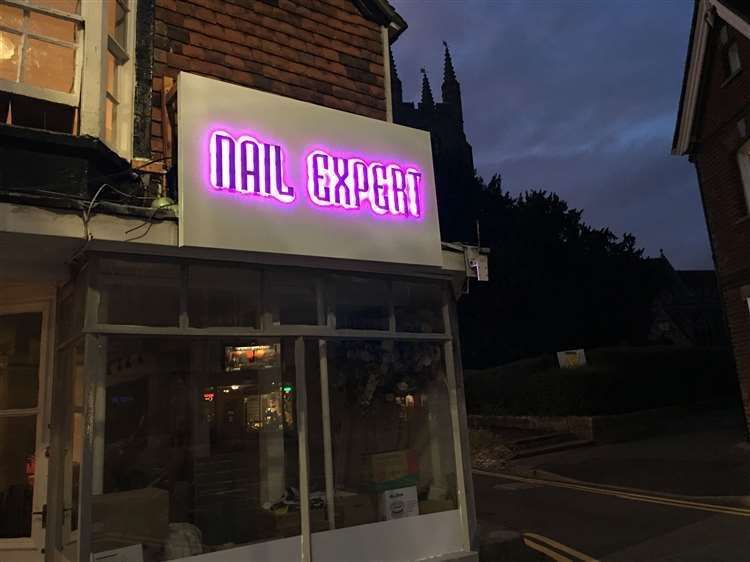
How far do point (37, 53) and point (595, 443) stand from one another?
16289 millimetres

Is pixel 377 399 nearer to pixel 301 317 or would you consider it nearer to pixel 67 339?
pixel 301 317

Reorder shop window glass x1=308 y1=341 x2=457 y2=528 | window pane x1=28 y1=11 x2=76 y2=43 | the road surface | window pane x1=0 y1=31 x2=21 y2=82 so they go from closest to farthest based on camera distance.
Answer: window pane x1=0 y1=31 x2=21 y2=82 < window pane x1=28 y1=11 x2=76 y2=43 < shop window glass x1=308 y1=341 x2=457 y2=528 < the road surface

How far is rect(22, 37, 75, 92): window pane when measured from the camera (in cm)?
493

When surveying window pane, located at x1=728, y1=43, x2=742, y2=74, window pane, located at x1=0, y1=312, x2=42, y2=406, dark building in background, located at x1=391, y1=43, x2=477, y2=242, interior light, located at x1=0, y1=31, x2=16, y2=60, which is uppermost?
dark building in background, located at x1=391, y1=43, x2=477, y2=242

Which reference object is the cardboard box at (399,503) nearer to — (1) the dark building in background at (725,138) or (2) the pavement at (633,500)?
(2) the pavement at (633,500)

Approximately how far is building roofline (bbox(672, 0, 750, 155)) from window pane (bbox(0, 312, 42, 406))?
48.9 ft

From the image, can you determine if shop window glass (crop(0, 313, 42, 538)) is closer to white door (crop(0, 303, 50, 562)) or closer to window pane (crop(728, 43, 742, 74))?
white door (crop(0, 303, 50, 562))

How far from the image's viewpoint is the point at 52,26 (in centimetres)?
511

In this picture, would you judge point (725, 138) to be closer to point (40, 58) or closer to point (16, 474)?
point (40, 58)

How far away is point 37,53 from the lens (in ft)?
16.4

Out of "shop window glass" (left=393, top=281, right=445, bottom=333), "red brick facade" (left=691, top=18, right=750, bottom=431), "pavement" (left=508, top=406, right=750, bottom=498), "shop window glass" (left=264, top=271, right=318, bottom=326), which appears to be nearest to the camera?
"shop window glass" (left=264, top=271, right=318, bottom=326)

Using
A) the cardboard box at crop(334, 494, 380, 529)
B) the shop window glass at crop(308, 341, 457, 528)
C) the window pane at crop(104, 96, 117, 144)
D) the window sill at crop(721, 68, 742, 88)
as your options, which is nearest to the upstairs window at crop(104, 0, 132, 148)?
the window pane at crop(104, 96, 117, 144)

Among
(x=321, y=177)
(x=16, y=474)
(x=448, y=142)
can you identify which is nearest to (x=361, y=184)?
(x=321, y=177)

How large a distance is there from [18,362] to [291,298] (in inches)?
103
